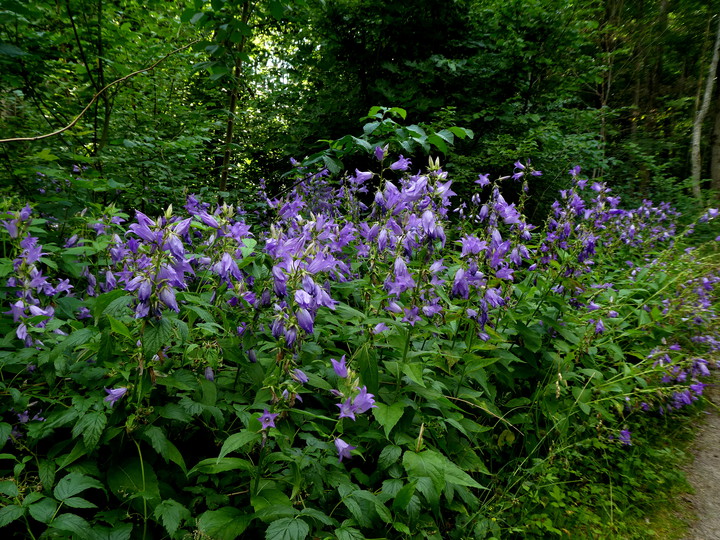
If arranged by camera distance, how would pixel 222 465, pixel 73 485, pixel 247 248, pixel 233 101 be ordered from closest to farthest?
1. pixel 73 485
2. pixel 222 465
3. pixel 247 248
4. pixel 233 101

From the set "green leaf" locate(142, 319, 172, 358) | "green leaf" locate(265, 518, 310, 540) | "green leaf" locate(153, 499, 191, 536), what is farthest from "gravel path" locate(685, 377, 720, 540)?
"green leaf" locate(142, 319, 172, 358)

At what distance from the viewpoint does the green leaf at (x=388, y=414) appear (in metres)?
1.80

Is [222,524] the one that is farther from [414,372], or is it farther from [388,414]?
[414,372]

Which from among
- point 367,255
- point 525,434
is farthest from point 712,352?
point 367,255

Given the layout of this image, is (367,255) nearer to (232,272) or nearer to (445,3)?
(232,272)

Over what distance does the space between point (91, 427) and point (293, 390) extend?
746 millimetres

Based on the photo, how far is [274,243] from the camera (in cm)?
174

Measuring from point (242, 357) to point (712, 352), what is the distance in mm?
4945

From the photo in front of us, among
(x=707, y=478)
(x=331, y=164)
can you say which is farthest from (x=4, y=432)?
(x=707, y=478)

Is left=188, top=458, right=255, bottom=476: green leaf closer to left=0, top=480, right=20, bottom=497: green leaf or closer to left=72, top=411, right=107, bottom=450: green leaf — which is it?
left=72, top=411, right=107, bottom=450: green leaf

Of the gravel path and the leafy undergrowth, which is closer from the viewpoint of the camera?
the leafy undergrowth

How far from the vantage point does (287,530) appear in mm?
1382

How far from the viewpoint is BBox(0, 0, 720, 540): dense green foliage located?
1.55m

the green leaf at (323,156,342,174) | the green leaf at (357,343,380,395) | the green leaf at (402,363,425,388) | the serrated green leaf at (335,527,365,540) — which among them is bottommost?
the serrated green leaf at (335,527,365,540)
